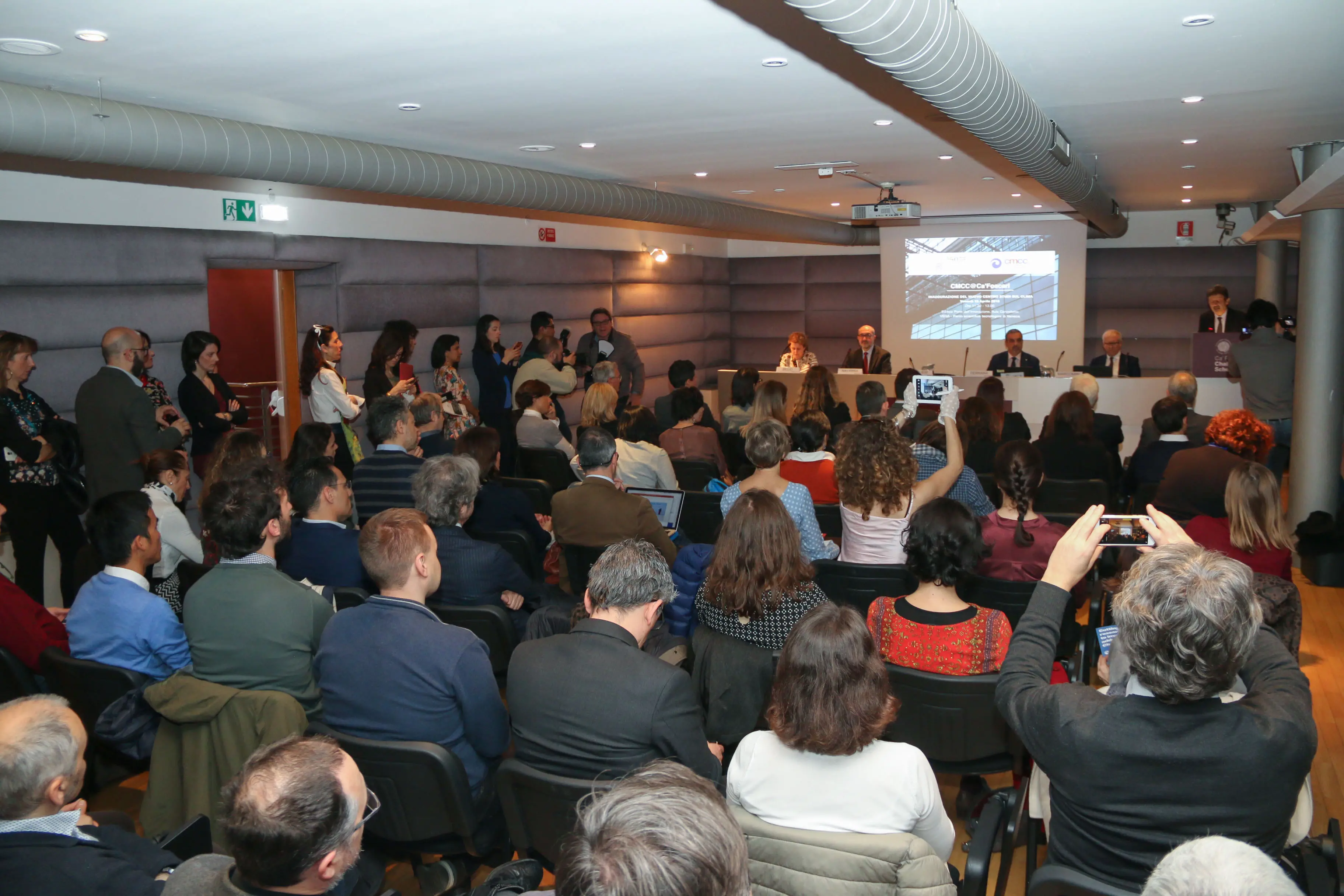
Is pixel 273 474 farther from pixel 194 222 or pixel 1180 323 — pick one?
pixel 1180 323

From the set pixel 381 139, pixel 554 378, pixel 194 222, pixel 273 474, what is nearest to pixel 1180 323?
pixel 554 378

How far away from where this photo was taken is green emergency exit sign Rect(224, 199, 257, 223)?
7.00 meters

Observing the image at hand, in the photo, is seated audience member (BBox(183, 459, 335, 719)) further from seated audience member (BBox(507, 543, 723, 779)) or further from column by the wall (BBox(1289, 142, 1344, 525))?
column by the wall (BBox(1289, 142, 1344, 525))

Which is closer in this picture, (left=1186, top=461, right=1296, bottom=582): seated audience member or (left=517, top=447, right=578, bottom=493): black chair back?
(left=1186, top=461, right=1296, bottom=582): seated audience member

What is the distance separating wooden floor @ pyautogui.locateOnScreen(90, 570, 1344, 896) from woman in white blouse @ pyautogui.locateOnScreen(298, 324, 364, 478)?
11.3ft

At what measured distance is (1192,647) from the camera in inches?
67.3

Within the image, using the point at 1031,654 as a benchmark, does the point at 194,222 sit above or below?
above

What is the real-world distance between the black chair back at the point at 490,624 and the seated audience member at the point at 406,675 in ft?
2.70

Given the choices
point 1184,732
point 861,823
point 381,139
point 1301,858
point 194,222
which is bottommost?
point 1301,858

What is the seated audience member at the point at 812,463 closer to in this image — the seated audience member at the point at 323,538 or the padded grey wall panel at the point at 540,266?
the seated audience member at the point at 323,538

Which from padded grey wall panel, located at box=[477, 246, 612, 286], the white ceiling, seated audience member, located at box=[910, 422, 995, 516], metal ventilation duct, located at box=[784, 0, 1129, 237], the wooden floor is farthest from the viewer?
padded grey wall panel, located at box=[477, 246, 612, 286]

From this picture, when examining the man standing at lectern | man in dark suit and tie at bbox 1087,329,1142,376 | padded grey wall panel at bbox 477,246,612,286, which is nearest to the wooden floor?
the man standing at lectern

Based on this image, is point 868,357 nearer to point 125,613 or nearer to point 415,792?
point 125,613

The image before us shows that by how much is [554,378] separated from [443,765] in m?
6.77
